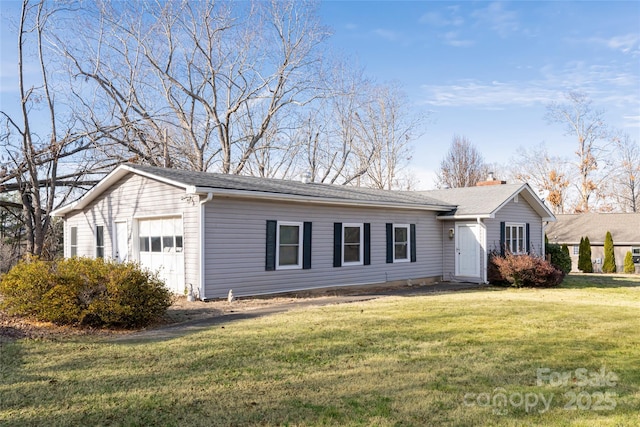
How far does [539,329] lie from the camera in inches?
339

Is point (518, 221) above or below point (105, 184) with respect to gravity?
below

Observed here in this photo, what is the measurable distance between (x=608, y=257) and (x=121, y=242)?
2890 centimetres

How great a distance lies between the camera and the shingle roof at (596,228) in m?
33.1

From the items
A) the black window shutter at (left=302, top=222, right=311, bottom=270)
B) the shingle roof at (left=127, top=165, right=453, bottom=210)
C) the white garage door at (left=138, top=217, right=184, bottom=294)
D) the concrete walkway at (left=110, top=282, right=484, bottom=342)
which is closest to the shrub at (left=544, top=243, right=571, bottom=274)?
the concrete walkway at (left=110, top=282, right=484, bottom=342)

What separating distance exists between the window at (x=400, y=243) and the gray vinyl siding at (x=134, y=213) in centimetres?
714

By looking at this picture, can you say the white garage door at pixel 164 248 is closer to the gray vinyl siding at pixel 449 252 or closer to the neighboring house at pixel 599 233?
the gray vinyl siding at pixel 449 252

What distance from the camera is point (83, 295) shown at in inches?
349

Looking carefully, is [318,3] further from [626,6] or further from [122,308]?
[122,308]

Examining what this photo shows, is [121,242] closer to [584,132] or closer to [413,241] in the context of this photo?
[413,241]

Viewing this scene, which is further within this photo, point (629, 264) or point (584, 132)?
point (584, 132)

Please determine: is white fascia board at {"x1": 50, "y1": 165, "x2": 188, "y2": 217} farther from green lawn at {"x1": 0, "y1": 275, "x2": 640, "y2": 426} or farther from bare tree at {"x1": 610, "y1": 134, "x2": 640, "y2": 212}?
bare tree at {"x1": 610, "y1": 134, "x2": 640, "y2": 212}

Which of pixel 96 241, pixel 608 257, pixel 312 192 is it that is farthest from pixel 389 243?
pixel 608 257

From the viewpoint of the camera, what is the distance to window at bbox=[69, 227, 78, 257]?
1758cm

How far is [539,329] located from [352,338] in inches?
135
